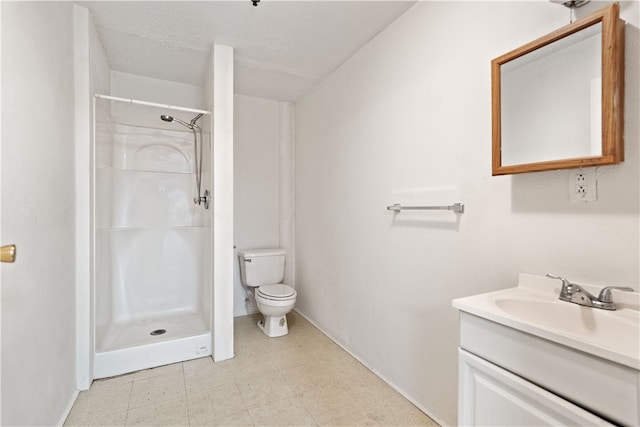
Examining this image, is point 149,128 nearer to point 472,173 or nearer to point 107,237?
point 107,237

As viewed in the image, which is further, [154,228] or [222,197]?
[154,228]

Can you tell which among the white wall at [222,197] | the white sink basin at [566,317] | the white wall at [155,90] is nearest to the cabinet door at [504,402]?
the white sink basin at [566,317]

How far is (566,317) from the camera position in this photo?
1.01 meters

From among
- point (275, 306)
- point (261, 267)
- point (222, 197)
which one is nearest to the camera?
point (222, 197)

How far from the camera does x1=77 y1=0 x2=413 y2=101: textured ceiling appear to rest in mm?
1810

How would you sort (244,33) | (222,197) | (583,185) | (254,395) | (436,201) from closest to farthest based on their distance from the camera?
1. (583,185)
2. (436,201)
3. (254,395)
4. (244,33)
5. (222,197)

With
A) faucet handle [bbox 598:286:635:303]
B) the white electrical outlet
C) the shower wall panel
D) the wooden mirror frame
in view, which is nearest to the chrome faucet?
faucet handle [bbox 598:286:635:303]

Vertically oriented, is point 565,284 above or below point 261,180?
below

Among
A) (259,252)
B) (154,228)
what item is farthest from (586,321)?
(154,228)

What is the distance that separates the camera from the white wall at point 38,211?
110 cm

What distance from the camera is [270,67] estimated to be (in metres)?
2.57

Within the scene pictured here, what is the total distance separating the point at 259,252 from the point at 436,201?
6.41 ft

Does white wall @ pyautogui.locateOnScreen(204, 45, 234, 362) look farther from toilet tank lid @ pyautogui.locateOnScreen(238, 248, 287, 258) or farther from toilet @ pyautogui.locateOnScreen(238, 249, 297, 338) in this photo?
toilet tank lid @ pyautogui.locateOnScreen(238, 248, 287, 258)

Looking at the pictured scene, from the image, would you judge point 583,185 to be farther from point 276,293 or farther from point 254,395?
point 276,293
